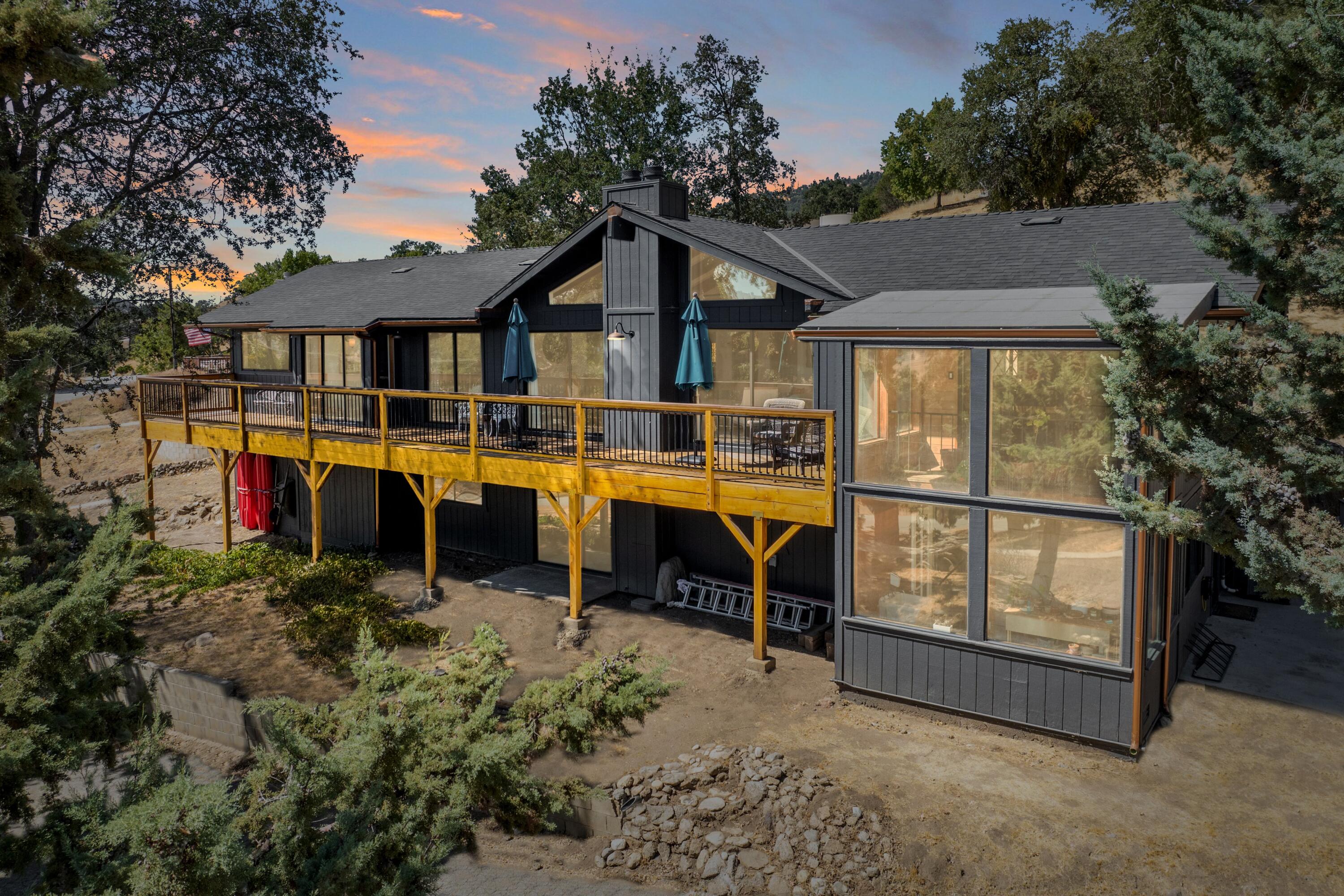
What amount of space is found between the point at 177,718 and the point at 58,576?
192 inches

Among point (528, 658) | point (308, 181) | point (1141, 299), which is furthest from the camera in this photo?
point (308, 181)

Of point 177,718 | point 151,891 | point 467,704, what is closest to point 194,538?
point 177,718

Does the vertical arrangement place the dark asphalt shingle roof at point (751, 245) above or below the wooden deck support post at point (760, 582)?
above

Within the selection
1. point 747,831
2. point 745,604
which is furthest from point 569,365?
point 747,831

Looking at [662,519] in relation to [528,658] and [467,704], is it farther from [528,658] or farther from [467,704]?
[467,704]

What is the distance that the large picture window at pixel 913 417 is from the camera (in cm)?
1072

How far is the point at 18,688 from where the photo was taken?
7062 millimetres

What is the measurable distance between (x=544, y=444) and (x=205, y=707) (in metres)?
7.07

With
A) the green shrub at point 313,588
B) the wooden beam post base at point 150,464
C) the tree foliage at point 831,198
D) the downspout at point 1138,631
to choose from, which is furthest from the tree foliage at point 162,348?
the tree foliage at point 831,198

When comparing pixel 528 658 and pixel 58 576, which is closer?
pixel 58 576

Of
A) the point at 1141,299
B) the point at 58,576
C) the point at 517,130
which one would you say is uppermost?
the point at 517,130

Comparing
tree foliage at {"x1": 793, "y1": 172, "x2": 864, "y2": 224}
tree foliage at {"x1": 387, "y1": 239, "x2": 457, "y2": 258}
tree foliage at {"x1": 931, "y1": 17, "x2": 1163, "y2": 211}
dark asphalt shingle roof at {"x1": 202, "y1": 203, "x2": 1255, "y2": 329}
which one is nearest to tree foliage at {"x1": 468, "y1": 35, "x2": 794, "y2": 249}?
tree foliage at {"x1": 931, "y1": 17, "x2": 1163, "y2": 211}

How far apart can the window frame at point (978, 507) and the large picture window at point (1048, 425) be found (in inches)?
3.5

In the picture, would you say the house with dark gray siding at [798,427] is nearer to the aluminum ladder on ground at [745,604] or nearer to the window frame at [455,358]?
the window frame at [455,358]
